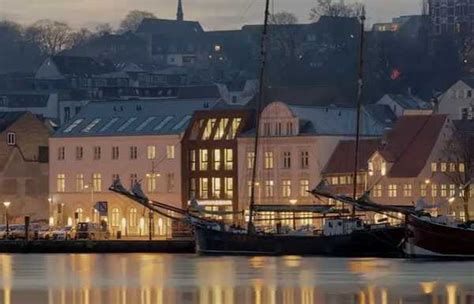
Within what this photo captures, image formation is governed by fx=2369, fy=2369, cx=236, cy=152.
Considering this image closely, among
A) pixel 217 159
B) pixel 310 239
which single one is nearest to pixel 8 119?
pixel 217 159

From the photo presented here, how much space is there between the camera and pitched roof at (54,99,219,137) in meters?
165

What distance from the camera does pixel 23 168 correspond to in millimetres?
175750

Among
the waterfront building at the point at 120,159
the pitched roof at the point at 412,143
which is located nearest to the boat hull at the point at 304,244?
the pitched roof at the point at 412,143

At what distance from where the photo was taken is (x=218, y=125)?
529ft

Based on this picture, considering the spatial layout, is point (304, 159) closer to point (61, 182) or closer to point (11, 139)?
point (61, 182)

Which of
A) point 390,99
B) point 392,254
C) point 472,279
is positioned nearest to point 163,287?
point 472,279

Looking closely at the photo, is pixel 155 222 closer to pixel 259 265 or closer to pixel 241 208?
pixel 241 208

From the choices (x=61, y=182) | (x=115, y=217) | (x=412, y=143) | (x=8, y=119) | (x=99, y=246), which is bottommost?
(x=99, y=246)

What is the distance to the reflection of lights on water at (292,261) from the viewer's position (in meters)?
122

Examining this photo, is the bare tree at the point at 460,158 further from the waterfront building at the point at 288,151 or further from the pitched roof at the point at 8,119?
the pitched roof at the point at 8,119

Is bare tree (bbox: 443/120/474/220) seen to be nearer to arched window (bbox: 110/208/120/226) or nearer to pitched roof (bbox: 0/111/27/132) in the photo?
arched window (bbox: 110/208/120/226)

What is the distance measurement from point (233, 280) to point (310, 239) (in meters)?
27.6

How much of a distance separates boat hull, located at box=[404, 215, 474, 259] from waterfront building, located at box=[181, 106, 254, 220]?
35.3 m

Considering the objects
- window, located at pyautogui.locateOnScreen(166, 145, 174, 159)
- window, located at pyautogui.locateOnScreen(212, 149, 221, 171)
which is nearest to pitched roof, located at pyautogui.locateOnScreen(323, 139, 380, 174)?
window, located at pyautogui.locateOnScreen(212, 149, 221, 171)
